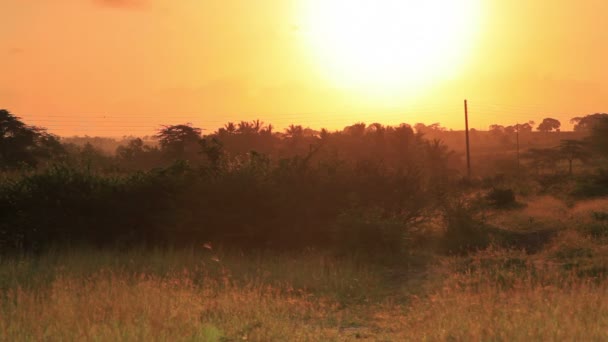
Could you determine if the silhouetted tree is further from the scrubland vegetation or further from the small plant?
the scrubland vegetation

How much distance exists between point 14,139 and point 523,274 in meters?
37.8

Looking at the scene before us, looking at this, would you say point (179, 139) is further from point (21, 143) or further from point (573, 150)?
point (573, 150)

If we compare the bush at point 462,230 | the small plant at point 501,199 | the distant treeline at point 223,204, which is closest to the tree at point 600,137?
the small plant at point 501,199

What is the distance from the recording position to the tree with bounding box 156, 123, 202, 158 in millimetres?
40000

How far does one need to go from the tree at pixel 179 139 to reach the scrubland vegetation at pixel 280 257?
2101 cm

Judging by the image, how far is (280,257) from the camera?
1455 centimetres

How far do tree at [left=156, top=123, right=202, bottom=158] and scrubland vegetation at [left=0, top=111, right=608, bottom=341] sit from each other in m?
21.0

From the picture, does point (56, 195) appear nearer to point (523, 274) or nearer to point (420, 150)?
point (523, 274)

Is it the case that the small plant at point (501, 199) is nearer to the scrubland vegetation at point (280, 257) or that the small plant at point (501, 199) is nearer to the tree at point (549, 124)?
the scrubland vegetation at point (280, 257)

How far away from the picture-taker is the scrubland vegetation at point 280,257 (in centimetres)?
751

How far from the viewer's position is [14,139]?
131 ft

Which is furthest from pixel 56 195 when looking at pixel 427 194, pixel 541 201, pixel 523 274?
pixel 541 201

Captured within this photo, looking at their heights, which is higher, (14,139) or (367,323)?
(14,139)

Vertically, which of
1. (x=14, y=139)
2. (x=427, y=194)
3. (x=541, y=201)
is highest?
(x=14, y=139)
